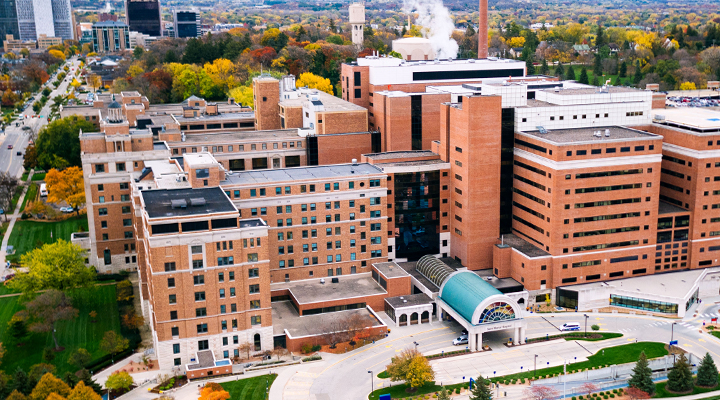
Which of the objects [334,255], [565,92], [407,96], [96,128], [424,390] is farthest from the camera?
[96,128]

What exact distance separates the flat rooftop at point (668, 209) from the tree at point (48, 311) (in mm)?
82768

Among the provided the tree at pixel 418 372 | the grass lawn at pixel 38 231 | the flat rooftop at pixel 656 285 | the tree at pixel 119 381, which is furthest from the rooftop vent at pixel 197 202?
the grass lawn at pixel 38 231

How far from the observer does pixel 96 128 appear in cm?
17712

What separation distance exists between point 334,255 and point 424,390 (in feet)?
99.4

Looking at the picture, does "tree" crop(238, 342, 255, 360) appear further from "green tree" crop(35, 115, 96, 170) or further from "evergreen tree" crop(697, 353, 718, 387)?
"green tree" crop(35, 115, 96, 170)

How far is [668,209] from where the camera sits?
367ft

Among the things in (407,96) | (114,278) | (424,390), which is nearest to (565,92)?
(407,96)

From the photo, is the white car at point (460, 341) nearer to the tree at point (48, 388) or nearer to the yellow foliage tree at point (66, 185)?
the tree at point (48, 388)

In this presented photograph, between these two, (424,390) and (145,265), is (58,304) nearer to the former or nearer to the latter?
(145,265)

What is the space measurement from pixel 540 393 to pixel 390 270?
3201 cm

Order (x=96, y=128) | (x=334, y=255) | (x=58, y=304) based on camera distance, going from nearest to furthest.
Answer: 1. (x=58, y=304)
2. (x=334, y=255)
3. (x=96, y=128)

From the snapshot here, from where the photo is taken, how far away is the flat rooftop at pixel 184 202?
289 ft

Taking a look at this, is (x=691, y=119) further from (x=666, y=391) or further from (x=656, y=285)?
(x=666, y=391)

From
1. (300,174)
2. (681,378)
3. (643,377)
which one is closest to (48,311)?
(300,174)
